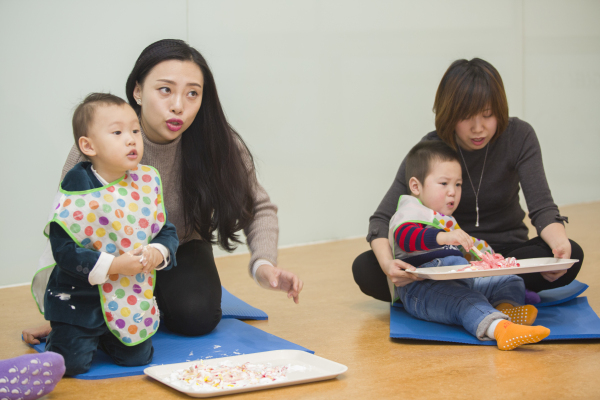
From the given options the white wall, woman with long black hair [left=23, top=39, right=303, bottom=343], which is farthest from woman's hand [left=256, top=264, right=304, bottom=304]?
the white wall

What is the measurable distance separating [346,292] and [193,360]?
1023 mm

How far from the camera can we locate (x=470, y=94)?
202 centimetres

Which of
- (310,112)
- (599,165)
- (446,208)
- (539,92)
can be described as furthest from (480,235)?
(599,165)

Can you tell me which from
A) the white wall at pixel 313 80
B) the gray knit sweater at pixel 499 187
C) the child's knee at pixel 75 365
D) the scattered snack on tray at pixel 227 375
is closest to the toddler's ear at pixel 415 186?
the gray knit sweater at pixel 499 187

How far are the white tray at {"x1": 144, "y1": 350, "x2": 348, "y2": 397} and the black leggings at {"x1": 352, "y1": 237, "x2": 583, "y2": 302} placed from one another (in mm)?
626

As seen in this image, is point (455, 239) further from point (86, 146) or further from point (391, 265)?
point (86, 146)

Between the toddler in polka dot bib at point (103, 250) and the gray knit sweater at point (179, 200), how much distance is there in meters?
0.31

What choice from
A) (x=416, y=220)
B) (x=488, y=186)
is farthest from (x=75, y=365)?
(x=488, y=186)

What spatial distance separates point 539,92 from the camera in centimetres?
529

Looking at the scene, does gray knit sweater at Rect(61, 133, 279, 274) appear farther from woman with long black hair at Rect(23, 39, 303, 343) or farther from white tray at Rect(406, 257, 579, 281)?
white tray at Rect(406, 257, 579, 281)

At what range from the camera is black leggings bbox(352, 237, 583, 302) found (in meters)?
2.04

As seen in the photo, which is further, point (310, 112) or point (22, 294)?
point (310, 112)

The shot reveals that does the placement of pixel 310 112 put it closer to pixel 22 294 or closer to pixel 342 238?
pixel 342 238

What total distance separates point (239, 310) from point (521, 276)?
990mm
